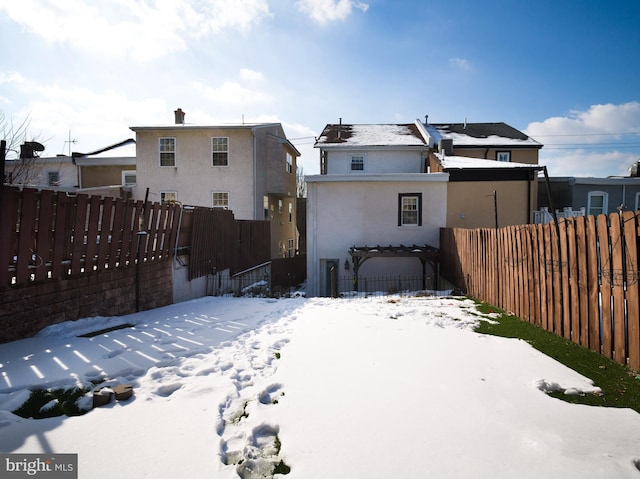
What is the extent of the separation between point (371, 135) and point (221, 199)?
34.0 feet

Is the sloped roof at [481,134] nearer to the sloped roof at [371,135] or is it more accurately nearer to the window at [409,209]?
the sloped roof at [371,135]

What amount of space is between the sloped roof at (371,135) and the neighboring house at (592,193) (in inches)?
281

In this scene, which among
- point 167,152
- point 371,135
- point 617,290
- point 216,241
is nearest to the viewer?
point 617,290

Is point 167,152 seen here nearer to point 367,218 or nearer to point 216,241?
point 216,241

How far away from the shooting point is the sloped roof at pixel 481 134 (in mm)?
21797

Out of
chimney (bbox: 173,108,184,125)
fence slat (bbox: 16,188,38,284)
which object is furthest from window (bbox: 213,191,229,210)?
→ fence slat (bbox: 16,188,38,284)

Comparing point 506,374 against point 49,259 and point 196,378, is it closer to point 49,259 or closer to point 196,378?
point 196,378

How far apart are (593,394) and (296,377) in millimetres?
2847

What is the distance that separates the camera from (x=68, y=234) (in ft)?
16.4

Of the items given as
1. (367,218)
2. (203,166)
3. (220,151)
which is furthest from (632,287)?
(203,166)

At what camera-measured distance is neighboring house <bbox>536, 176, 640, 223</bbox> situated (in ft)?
57.4

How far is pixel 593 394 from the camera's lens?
3.26 m

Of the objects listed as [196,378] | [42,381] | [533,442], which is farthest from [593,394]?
[42,381]

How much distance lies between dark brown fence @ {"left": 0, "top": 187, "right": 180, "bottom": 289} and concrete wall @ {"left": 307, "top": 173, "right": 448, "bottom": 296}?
25.0 feet
